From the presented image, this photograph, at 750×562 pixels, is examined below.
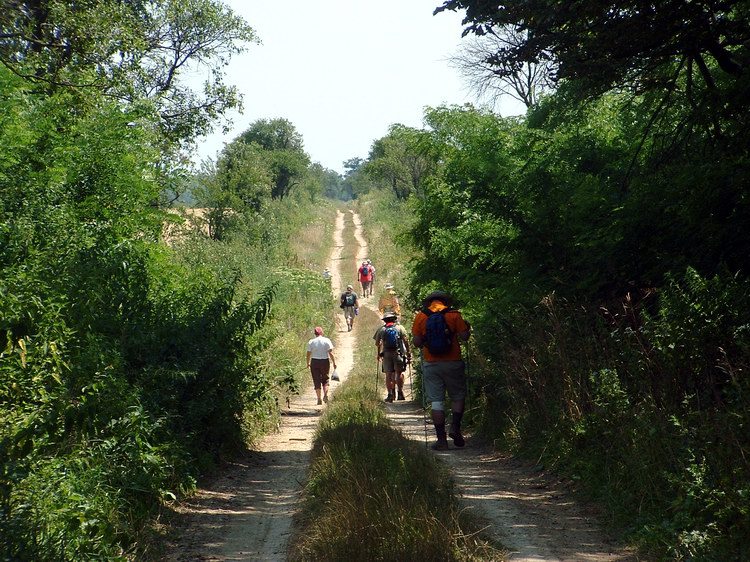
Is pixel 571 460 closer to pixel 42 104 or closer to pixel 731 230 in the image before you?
pixel 731 230

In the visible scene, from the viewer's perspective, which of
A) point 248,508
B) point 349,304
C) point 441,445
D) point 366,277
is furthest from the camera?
point 366,277

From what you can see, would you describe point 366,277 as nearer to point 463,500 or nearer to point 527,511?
point 463,500

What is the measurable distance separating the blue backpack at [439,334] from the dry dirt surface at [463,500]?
1406mm

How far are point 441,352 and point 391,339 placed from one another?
6302 mm

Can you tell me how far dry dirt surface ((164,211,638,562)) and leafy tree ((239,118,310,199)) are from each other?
2594 inches

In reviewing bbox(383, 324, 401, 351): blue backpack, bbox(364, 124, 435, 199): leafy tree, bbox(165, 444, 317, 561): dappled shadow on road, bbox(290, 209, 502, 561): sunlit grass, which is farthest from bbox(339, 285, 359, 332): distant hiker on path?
bbox(364, 124, 435, 199): leafy tree

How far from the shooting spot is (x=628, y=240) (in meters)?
10.0

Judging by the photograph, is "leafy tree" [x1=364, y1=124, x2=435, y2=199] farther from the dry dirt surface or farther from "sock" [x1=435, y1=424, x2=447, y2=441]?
the dry dirt surface

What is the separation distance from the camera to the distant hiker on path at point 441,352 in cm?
1199

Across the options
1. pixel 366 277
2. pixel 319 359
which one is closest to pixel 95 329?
pixel 319 359

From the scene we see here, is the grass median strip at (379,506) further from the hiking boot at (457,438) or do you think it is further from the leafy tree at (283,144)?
the leafy tree at (283,144)

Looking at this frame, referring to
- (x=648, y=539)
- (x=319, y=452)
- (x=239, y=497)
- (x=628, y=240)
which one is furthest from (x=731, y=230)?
(x=239, y=497)

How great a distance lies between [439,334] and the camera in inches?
472

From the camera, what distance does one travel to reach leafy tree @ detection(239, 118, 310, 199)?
258 ft
